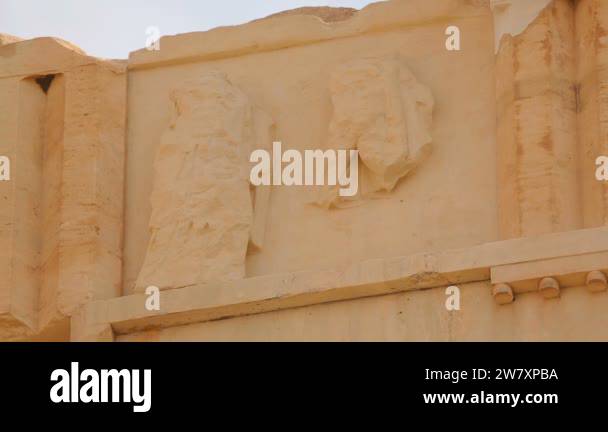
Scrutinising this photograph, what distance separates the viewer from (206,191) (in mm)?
17203

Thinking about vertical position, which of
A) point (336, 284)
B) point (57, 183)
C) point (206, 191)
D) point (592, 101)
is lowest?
point (336, 284)

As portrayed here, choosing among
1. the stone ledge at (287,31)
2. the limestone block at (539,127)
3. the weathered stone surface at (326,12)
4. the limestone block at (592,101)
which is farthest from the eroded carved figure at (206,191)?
the limestone block at (592,101)

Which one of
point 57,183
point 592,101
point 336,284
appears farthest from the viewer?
point 57,183

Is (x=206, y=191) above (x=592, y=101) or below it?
below

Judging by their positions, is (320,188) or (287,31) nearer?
(320,188)

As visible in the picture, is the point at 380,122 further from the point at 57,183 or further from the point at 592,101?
the point at 57,183

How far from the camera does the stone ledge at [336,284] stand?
15773 mm

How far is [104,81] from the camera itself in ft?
59.2

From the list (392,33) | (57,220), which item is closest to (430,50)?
(392,33)

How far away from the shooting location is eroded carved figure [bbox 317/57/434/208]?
55.7ft

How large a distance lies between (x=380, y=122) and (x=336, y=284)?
1.30 meters

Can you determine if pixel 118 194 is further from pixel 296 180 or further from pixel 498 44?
pixel 498 44

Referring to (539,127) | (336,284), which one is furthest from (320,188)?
(539,127)

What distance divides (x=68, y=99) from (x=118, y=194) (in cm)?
78
